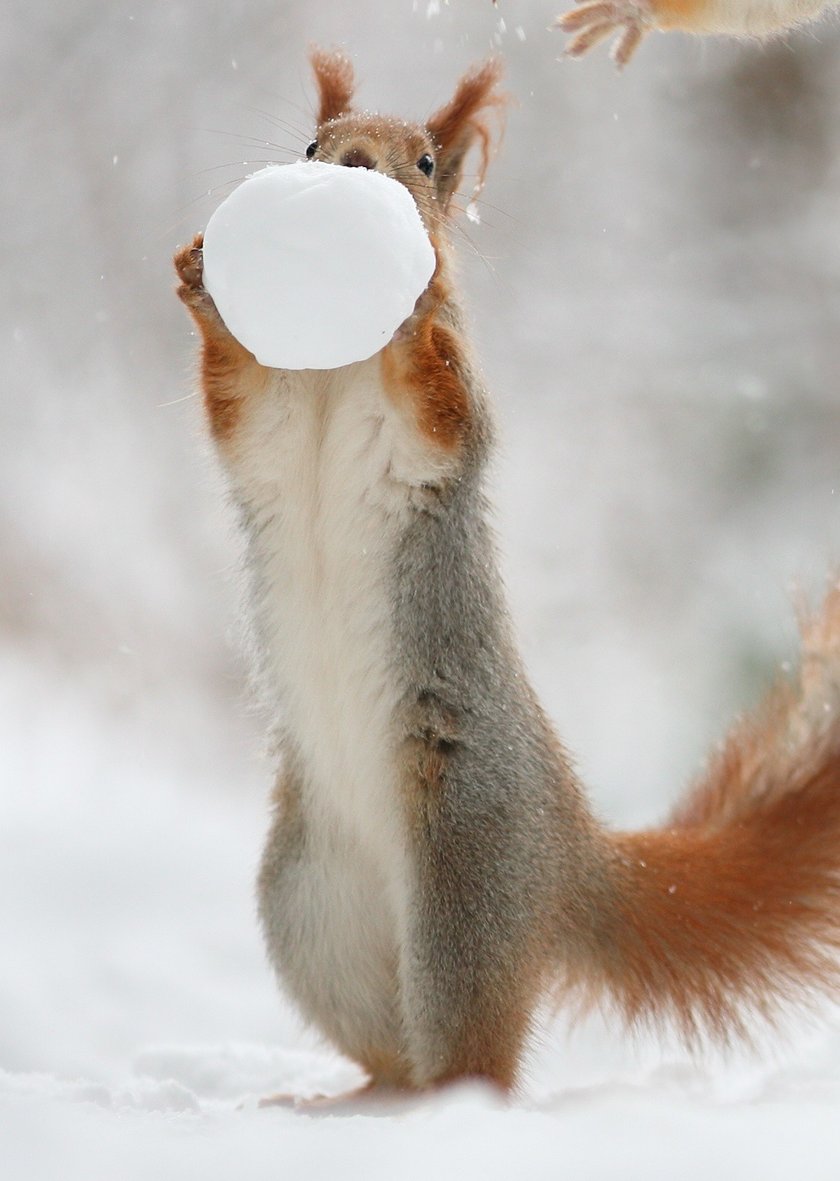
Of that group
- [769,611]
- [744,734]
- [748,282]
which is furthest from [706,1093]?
[748,282]

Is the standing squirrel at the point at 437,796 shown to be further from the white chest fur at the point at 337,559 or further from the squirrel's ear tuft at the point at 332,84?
the squirrel's ear tuft at the point at 332,84

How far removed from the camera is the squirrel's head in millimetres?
2691

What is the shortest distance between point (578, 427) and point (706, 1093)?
362 centimetres

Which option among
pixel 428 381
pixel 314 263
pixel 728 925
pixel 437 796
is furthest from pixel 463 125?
pixel 728 925

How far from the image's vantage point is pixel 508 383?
18.6 ft

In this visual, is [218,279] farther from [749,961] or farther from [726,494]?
[726,494]

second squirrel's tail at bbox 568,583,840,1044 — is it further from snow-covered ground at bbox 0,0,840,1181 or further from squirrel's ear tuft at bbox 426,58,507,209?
snow-covered ground at bbox 0,0,840,1181

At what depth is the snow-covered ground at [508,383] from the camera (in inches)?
199

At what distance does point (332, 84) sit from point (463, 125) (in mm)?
→ 283

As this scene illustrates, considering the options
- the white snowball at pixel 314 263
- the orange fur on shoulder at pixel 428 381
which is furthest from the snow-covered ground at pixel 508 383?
the white snowball at pixel 314 263

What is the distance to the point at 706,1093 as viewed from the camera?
8.20ft

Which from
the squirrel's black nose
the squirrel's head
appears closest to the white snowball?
the squirrel's black nose

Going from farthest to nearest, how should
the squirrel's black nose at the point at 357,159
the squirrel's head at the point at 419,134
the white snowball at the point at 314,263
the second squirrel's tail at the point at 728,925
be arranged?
the squirrel's head at the point at 419,134 → the squirrel's black nose at the point at 357,159 → the second squirrel's tail at the point at 728,925 → the white snowball at the point at 314,263

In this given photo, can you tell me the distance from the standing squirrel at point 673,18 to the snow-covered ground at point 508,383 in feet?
6.12
